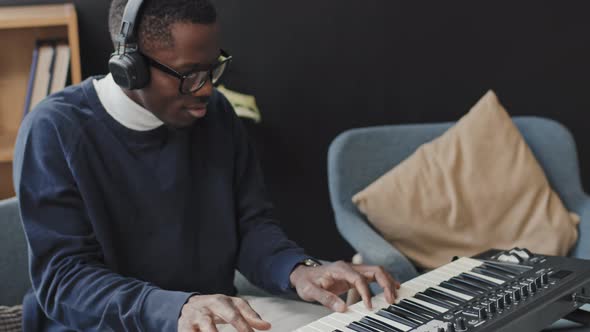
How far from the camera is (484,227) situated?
9.04 feet

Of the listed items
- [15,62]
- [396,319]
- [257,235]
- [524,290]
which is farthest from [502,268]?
[15,62]

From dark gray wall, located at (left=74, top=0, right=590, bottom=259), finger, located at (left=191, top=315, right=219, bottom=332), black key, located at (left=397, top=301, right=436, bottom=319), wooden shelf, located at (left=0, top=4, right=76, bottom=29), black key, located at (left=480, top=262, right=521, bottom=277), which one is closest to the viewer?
finger, located at (left=191, top=315, right=219, bottom=332)

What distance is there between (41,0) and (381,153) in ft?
4.59

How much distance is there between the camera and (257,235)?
1.94 meters

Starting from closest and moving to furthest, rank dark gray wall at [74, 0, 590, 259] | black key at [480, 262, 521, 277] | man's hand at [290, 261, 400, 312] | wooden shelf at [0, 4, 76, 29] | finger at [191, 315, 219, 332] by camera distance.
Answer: finger at [191, 315, 219, 332], man's hand at [290, 261, 400, 312], black key at [480, 262, 521, 277], wooden shelf at [0, 4, 76, 29], dark gray wall at [74, 0, 590, 259]

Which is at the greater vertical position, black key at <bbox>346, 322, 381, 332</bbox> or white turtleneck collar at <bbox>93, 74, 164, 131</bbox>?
white turtleneck collar at <bbox>93, 74, 164, 131</bbox>

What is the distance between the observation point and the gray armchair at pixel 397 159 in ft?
8.87

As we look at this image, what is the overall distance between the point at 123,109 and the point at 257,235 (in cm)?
46

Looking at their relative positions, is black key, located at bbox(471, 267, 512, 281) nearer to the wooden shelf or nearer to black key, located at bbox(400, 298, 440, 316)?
black key, located at bbox(400, 298, 440, 316)

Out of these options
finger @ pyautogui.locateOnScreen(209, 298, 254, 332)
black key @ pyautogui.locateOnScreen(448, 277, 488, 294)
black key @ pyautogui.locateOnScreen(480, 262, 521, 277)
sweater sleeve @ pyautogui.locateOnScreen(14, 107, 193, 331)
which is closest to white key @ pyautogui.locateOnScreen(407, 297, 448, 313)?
black key @ pyautogui.locateOnScreen(448, 277, 488, 294)

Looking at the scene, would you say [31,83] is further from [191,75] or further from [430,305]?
[430,305]

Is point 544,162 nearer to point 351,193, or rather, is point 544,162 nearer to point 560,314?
point 351,193

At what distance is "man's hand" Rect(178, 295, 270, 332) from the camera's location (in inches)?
52.3

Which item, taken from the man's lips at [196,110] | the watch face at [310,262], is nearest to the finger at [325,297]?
the watch face at [310,262]
